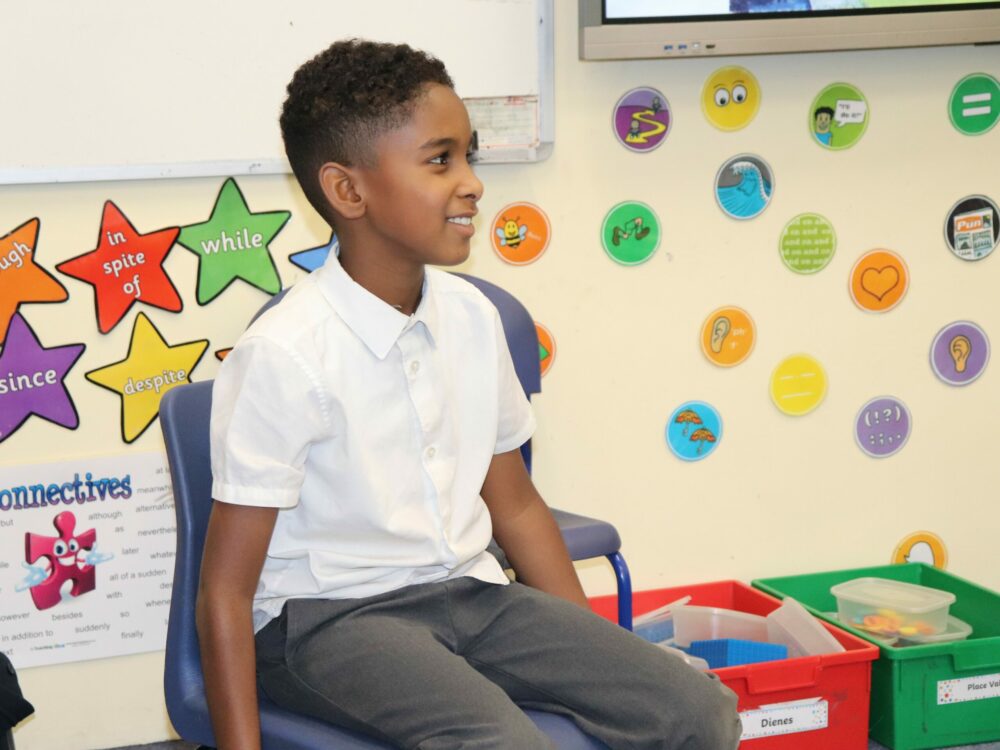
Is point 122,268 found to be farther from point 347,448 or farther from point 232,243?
point 347,448

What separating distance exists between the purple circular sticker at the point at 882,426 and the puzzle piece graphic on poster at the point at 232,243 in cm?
110

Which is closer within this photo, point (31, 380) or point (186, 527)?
point (186, 527)

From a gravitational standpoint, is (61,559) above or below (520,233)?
below

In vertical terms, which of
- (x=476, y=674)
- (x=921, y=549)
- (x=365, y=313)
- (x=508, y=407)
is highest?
(x=365, y=313)

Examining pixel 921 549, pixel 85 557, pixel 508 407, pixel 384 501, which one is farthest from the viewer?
pixel 921 549

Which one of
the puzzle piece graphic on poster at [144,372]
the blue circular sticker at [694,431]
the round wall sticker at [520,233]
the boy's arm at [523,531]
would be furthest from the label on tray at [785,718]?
the puzzle piece graphic on poster at [144,372]

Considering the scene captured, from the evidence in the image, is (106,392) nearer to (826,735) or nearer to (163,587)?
(163,587)

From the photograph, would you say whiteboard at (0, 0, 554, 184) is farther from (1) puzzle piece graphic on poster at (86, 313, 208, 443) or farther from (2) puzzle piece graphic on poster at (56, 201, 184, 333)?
(1) puzzle piece graphic on poster at (86, 313, 208, 443)

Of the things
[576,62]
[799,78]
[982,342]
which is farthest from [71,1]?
[982,342]

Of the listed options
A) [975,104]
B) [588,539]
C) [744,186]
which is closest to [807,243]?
[744,186]

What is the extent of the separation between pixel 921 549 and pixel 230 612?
1560 mm

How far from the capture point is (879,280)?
7.15ft

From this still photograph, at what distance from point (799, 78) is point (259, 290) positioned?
0.99m

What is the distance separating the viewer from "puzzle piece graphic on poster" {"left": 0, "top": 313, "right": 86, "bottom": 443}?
1850 mm
